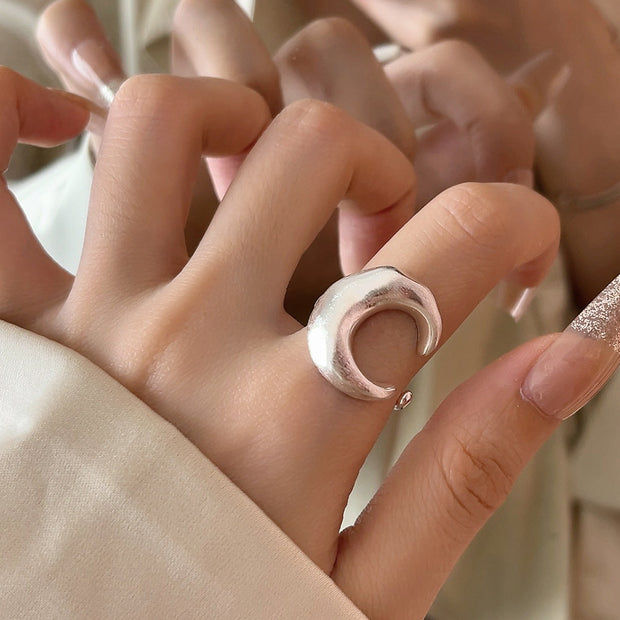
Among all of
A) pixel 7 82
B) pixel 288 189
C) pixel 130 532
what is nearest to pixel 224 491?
pixel 130 532

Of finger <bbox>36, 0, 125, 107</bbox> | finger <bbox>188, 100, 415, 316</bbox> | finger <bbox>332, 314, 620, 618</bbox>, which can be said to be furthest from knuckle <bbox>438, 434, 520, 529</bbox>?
finger <bbox>36, 0, 125, 107</bbox>

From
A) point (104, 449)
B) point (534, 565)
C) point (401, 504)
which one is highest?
point (104, 449)

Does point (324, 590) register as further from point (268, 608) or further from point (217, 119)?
point (217, 119)

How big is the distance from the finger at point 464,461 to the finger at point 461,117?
0.15m

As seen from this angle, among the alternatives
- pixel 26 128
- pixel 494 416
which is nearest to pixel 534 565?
pixel 494 416

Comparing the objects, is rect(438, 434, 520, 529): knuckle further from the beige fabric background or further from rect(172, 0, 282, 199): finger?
rect(172, 0, 282, 199): finger

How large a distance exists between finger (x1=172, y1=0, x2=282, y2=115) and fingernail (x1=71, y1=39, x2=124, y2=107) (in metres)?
0.06

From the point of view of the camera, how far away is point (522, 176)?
1.32 ft

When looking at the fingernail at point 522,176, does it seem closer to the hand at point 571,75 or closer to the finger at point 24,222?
the hand at point 571,75

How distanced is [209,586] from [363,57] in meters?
0.32

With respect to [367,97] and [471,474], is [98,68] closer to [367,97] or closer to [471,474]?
[367,97]

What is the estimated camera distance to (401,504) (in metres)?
0.29

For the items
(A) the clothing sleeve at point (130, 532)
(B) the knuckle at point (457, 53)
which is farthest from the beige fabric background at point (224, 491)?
(B) the knuckle at point (457, 53)

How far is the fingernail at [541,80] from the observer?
1.17ft
